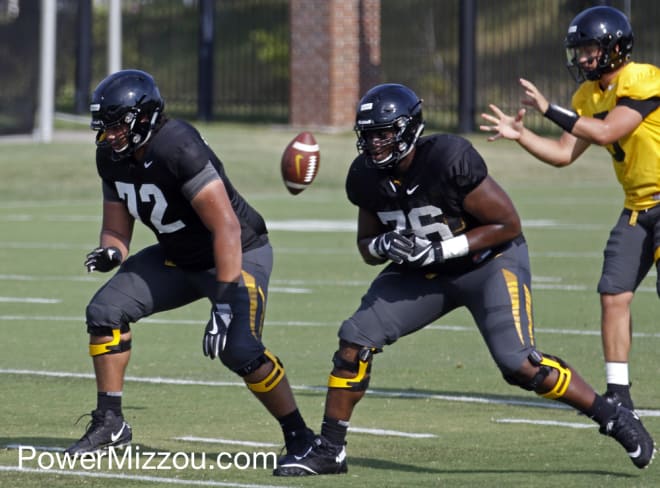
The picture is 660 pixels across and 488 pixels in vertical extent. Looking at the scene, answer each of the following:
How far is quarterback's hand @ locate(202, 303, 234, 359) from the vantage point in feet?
20.4

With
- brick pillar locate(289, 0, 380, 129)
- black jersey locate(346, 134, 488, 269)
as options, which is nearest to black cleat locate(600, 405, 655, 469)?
black jersey locate(346, 134, 488, 269)

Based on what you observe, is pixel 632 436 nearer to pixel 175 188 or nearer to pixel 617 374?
pixel 617 374

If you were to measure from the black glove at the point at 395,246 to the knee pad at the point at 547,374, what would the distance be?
669 millimetres

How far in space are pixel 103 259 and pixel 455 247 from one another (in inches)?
63.2

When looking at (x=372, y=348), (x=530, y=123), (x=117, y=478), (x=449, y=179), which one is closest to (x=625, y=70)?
(x=449, y=179)

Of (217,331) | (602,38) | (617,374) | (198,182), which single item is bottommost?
(617,374)

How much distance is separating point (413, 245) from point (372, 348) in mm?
464

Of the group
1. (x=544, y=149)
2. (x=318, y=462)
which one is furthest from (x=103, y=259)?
(x=544, y=149)

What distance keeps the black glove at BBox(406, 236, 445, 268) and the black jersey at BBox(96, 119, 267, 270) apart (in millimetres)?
Result: 879

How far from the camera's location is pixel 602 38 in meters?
7.49

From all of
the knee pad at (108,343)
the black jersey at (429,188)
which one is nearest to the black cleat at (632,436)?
the black jersey at (429,188)

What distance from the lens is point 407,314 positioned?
6379mm

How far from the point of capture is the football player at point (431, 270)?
6.25m

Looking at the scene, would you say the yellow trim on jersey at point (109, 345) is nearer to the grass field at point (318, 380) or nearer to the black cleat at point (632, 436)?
the grass field at point (318, 380)
